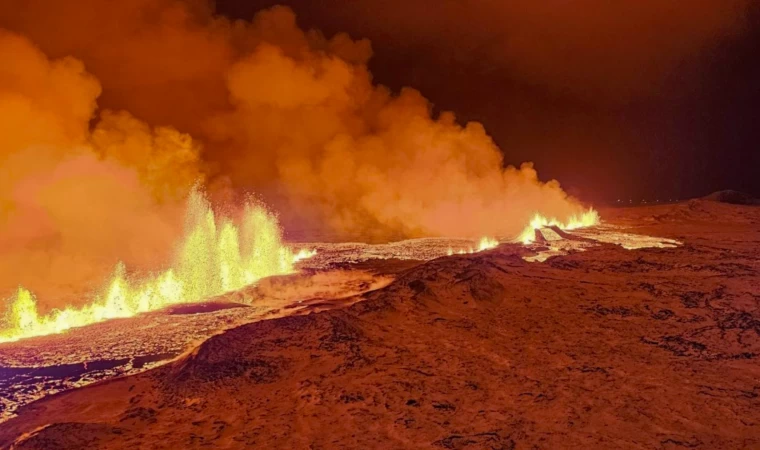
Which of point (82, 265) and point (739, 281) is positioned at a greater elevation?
point (82, 265)

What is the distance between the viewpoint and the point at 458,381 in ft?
25.2

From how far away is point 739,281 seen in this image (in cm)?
1361

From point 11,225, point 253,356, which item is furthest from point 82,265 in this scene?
point 253,356

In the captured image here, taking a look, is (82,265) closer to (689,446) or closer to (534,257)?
(534,257)

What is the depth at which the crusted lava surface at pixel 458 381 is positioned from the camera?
619 centimetres

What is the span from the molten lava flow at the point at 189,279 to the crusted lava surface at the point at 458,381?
5.22m

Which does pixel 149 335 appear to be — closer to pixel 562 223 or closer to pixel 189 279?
pixel 189 279

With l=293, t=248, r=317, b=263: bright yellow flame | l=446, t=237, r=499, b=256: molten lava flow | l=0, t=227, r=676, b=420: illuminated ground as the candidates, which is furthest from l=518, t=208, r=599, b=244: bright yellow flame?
l=293, t=248, r=317, b=263: bright yellow flame

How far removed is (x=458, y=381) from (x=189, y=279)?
1224 centimetres

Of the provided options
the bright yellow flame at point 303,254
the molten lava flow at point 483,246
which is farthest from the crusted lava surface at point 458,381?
the bright yellow flame at point 303,254

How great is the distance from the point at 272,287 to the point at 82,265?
8.69 m

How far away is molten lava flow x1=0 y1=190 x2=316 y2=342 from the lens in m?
12.8

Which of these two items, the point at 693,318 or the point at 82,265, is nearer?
the point at 693,318

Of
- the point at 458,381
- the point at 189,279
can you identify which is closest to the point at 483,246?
the point at 189,279
